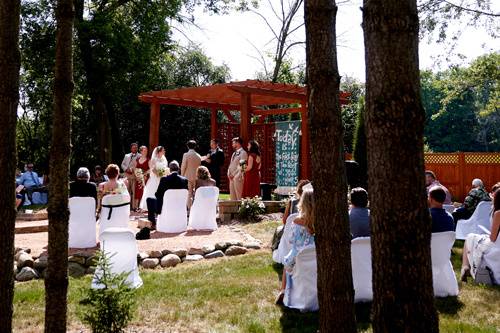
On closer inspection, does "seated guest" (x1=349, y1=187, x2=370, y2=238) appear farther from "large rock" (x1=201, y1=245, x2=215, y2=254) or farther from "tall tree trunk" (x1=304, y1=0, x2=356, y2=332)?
"large rock" (x1=201, y1=245, x2=215, y2=254)

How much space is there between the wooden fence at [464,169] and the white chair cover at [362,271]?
1656 cm

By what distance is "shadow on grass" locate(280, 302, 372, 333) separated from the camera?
178 inches

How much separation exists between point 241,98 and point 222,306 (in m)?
8.86

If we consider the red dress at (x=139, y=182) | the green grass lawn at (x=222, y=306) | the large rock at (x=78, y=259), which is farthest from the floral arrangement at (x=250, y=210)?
the large rock at (x=78, y=259)

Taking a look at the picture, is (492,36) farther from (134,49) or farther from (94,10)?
(94,10)

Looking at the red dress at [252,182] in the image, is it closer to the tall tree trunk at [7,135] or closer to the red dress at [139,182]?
the red dress at [139,182]

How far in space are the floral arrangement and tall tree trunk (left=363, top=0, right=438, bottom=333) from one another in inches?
363

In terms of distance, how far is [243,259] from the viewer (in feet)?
25.1

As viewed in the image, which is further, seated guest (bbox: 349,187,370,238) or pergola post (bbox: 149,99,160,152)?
pergola post (bbox: 149,99,160,152)

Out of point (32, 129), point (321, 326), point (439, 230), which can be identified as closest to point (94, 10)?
point (32, 129)

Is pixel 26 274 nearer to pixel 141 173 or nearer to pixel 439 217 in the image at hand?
pixel 439 217

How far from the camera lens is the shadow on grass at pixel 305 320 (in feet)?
14.8

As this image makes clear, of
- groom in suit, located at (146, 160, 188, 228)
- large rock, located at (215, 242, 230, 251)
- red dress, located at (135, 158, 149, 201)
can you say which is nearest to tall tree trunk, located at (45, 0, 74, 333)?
large rock, located at (215, 242, 230, 251)

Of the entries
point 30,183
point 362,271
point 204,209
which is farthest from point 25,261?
point 30,183
